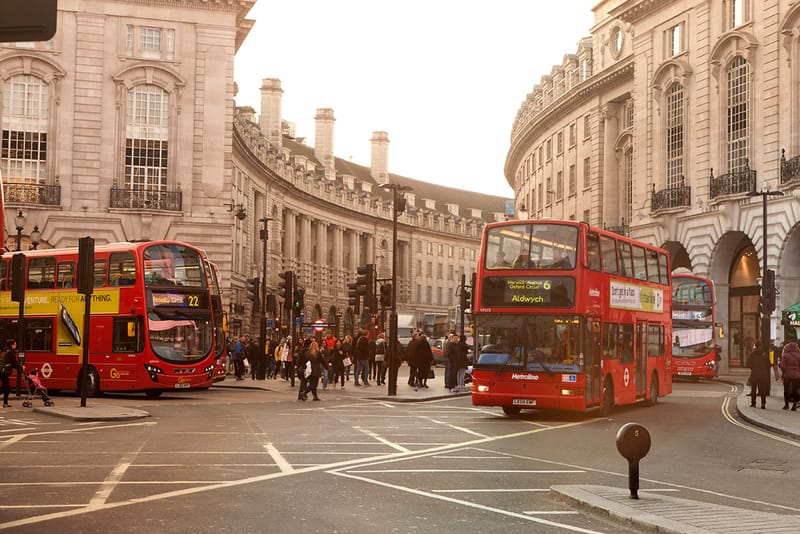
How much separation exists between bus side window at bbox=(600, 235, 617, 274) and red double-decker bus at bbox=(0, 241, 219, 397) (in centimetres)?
1124

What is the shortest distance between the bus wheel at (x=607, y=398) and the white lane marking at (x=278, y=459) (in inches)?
358

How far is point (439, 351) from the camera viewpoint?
67875 mm

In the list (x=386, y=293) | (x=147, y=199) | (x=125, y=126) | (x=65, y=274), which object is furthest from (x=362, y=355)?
(x=125, y=126)

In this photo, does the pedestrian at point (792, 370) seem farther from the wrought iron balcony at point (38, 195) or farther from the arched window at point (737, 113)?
the wrought iron balcony at point (38, 195)

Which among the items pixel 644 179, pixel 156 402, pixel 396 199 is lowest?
pixel 156 402

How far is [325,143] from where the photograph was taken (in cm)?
10431

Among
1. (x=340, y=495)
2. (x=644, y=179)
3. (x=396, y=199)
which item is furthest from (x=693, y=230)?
(x=340, y=495)

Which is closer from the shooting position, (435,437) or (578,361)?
(435,437)

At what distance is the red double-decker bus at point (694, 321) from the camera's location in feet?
136

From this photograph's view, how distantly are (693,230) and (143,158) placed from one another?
80.2 ft

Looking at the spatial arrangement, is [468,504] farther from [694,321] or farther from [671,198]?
[671,198]

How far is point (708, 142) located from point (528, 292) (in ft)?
93.8

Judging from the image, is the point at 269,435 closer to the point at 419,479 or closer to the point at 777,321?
the point at 419,479

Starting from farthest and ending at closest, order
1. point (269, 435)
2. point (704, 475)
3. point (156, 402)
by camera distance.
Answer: point (156, 402)
point (269, 435)
point (704, 475)
